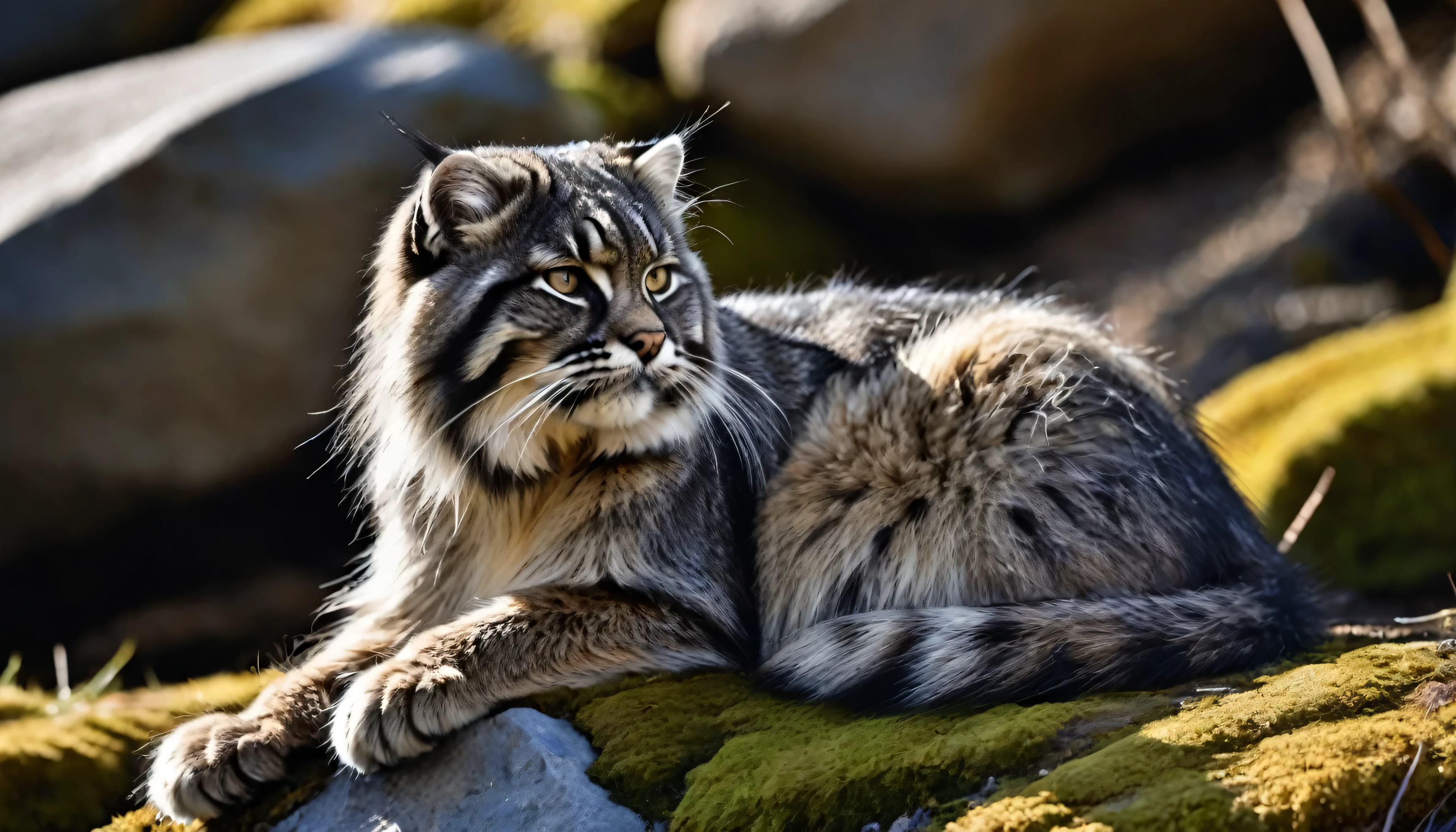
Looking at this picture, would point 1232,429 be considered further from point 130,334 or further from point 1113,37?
point 130,334

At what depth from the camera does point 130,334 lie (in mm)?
6953

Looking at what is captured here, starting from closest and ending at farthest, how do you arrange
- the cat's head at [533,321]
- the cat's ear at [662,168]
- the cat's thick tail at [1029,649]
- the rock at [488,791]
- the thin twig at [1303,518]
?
the rock at [488,791] → the cat's thick tail at [1029,649] → the cat's head at [533,321] → the cat's ear at [662,168] → the thin twig at [1303,518]

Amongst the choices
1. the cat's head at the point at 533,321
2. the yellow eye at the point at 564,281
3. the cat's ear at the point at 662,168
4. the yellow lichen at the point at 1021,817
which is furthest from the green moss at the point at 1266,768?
the cat's ear at the point at 662,168

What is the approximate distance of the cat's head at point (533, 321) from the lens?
345 cm

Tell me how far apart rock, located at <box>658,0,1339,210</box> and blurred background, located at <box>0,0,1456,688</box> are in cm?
2

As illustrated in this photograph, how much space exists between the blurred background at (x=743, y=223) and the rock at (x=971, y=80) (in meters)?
0.02

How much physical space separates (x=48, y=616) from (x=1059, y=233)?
737cm

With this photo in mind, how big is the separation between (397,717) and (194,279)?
186 inches

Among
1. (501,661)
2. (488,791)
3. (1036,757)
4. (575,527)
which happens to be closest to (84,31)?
(575,527)

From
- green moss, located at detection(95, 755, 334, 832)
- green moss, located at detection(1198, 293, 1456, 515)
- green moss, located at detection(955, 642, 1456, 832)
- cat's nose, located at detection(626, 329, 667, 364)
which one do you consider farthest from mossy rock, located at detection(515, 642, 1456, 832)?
green moss, located at detection(1198, 293, 1456, 515)

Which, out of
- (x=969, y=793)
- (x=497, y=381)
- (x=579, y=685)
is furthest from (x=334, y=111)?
(x=969, y=793)

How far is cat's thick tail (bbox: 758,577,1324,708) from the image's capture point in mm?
3189

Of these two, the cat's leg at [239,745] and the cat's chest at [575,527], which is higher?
the cat's chest at [575,527]

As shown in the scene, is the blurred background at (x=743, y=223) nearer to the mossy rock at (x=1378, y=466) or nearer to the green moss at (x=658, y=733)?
the mossy rock at (x=1378, y=466)
